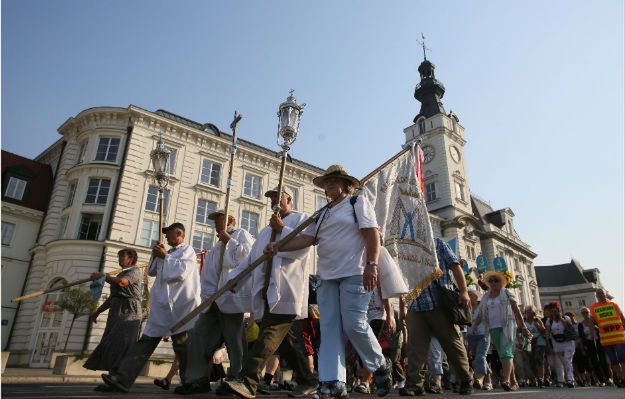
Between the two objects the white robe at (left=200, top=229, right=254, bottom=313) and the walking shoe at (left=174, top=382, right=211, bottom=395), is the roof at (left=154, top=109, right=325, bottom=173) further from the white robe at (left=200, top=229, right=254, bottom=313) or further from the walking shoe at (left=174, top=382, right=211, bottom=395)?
the walking shoe at (left=174, top=382, right=211, bottom=395)

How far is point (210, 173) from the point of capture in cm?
2894

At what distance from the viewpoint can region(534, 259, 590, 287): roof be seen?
253 ft

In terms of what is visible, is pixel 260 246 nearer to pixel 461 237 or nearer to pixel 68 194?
pixel 68 194

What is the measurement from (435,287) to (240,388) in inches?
117

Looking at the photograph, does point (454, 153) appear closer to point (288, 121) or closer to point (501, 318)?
point (501, 318)

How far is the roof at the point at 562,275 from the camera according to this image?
253ft

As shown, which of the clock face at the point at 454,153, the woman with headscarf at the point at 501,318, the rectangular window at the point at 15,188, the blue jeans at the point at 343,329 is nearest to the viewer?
the blue jeans at the point at 343,329

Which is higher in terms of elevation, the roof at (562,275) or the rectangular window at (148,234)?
the roof at (562,275)

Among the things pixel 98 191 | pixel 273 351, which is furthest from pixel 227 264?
pixel 98 191

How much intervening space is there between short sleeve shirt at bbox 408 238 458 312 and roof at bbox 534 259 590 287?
280 ft

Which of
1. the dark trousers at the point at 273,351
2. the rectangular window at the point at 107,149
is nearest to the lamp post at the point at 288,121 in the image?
the dark trousers at the point at 273,351

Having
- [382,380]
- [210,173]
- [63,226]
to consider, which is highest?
[210,173]

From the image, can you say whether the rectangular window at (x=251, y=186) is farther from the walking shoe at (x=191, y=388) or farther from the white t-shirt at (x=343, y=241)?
the white t-shirt at (x=343, y=241)

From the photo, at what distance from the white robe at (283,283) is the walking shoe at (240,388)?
0.73m
